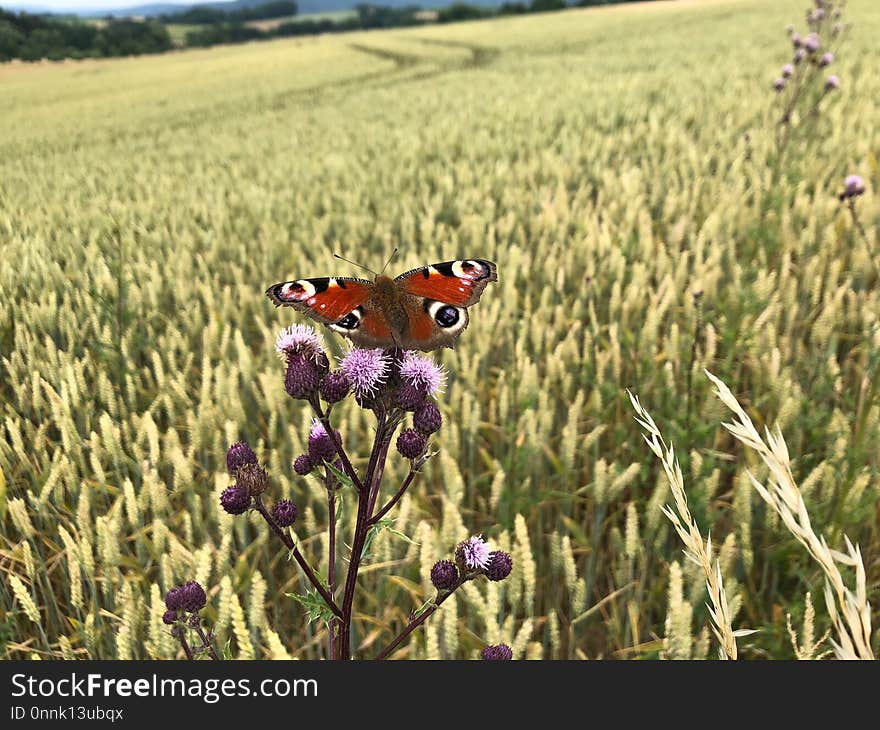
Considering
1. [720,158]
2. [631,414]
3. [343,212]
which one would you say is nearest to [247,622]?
[631,414]

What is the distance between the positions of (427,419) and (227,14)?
65995 millimetres

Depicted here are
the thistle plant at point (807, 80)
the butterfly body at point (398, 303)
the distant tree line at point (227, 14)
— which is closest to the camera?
the butterfly body at point (398, 303)

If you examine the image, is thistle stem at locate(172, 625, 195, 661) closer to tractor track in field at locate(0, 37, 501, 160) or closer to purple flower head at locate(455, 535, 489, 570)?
purple flower head at locate(455, 535, 489, 570)

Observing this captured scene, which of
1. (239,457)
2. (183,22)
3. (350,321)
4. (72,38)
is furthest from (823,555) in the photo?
(183,22)

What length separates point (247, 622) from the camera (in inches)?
68.4

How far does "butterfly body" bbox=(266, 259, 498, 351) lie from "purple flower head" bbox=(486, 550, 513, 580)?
39cm

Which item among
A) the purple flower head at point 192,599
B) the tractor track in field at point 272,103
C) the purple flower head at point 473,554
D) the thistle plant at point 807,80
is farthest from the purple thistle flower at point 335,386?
the tractor track in field at point 272,103

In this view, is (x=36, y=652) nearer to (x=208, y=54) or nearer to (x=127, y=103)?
(x=127, y=103)

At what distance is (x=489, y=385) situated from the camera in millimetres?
2730

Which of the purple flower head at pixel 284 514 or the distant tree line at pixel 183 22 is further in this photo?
the distant tree line at pixel 183 22

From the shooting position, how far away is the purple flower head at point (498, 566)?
107 centimetres

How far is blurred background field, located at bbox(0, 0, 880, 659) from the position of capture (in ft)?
5.68

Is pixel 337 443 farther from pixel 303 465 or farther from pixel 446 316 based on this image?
pixel 446 316

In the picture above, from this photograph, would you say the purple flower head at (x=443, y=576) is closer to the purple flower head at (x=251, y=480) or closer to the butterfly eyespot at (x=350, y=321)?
the purple flower head at (x=251, y=480)
